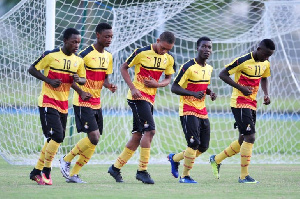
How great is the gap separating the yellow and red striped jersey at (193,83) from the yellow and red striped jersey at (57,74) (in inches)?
62.7

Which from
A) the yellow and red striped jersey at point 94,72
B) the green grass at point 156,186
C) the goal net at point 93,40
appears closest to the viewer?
the green grass at point 156,186

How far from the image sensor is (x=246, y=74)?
10656 millimetres

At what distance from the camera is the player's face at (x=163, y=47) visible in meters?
9.91

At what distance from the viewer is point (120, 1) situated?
1427cm

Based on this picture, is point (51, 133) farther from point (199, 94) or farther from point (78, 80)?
point (199, 94)

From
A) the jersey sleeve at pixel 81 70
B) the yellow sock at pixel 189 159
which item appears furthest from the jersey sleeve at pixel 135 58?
the yellow sock at pixel 189 159

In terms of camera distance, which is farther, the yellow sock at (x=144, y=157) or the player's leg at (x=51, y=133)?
the yellow sock at (x=144, y=157)

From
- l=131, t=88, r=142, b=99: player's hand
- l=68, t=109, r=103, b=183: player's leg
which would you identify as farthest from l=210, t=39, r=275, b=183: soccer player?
l=68, t=109, r=103, b=183: player's leg

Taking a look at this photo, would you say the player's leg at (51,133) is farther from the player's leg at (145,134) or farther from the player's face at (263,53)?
the player's face at (263,53)

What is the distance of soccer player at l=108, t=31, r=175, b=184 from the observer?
990 centimetres

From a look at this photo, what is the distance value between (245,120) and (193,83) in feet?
3.12

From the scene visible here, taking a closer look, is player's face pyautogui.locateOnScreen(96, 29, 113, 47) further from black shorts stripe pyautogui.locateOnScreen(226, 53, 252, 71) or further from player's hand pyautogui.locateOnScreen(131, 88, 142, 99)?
black shorts stripe pyautogui.locateOnScreen(226, 53, 252, 71)

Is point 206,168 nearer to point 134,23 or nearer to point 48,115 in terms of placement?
point 134,23

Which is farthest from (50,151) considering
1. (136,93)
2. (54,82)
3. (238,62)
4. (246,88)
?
(238,62)
